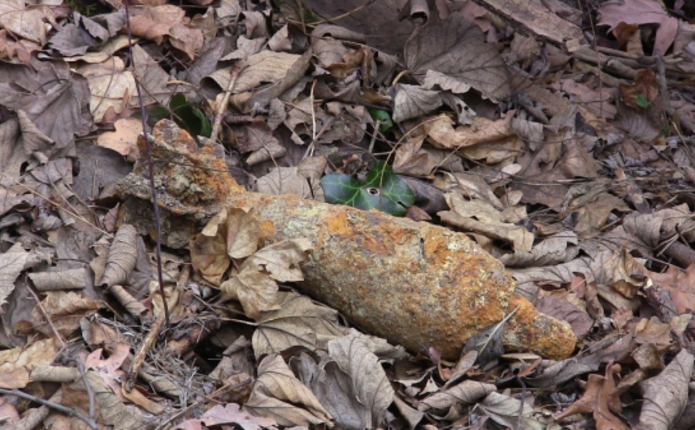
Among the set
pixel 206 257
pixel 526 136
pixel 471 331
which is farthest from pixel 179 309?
pixel 526 136

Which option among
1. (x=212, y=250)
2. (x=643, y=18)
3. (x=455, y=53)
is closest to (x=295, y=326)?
(x=212, y=250)

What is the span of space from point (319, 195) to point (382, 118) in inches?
26.7

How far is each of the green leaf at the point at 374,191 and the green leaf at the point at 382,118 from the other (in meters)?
0.37

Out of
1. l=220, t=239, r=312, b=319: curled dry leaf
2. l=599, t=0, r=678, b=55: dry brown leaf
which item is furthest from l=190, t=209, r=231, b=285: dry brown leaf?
l=599, t=0, r=678, b=55: dry brown leaf

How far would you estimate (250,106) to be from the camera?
3.49 metres

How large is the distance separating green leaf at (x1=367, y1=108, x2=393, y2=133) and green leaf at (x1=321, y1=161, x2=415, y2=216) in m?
0.37

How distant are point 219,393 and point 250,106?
1573 millimetres

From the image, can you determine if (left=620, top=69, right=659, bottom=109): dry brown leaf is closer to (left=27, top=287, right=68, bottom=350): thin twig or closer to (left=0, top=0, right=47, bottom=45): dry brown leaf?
(left=0, top=0, right=47, bottom=45): dry brown leaf

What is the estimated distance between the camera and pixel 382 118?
3.65m

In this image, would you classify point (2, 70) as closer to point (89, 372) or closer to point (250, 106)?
point (250, 106)

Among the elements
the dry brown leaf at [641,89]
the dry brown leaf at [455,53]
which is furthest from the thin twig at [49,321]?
the dry brown leaf at [641,89]

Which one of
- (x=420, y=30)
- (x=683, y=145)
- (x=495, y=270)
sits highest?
(x=420, y=30)

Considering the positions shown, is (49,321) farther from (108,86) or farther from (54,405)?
(108,86)

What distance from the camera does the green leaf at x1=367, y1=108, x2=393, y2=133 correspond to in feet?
11.9
